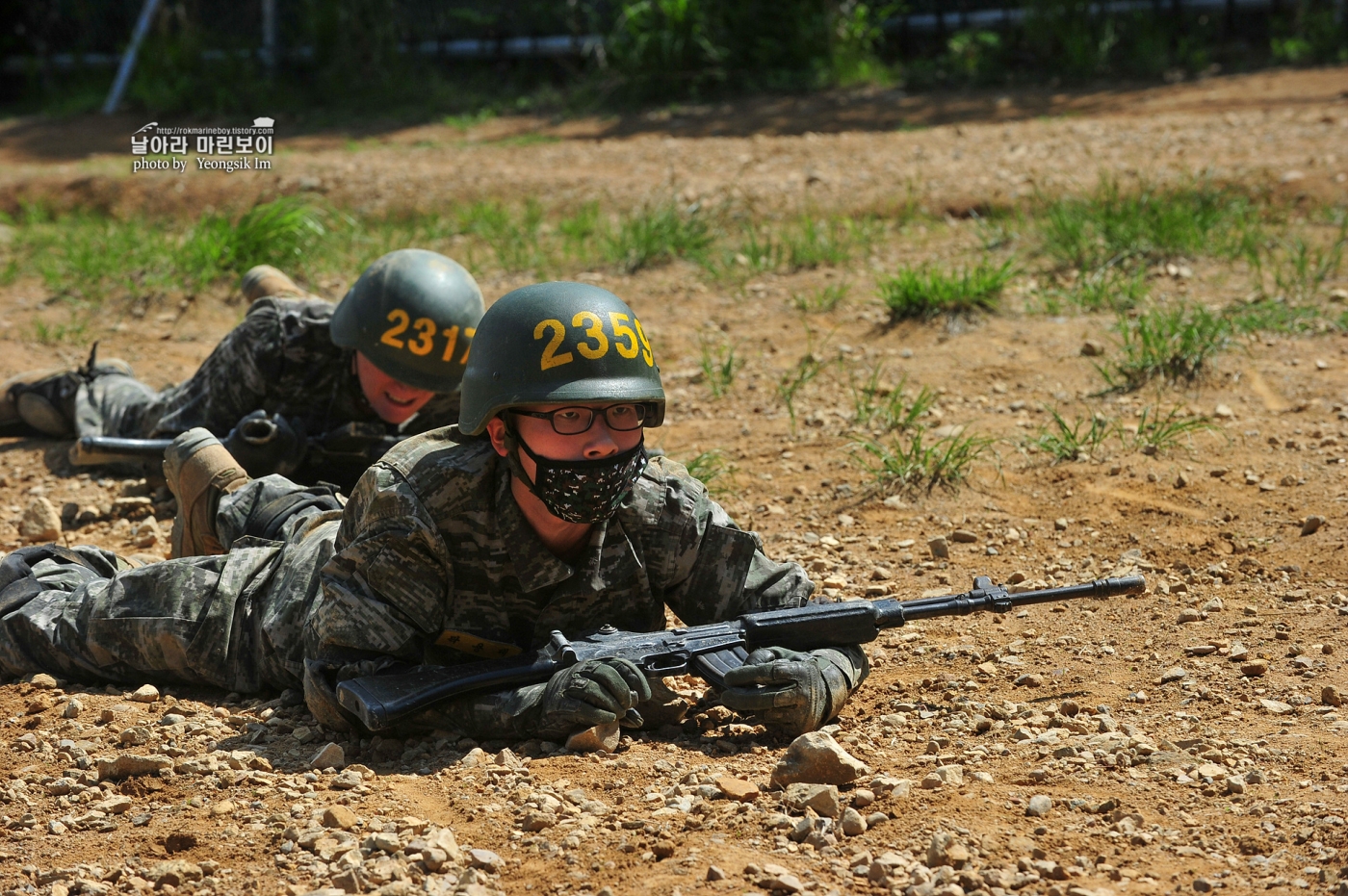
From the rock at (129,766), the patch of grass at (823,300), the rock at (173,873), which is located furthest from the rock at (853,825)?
the patch of grass at (823,300)

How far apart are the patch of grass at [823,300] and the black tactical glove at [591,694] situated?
3966 mm

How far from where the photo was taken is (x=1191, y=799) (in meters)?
2.96

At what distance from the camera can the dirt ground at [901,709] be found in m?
2.81

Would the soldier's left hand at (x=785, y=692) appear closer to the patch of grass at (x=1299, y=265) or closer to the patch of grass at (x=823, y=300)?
the patch of grass at (x=823, y=300)

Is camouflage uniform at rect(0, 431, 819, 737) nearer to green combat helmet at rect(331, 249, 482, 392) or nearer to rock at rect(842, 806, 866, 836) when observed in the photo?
rock at rect(842, 806, 866, 836)

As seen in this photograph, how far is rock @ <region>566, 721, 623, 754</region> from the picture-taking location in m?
3.31

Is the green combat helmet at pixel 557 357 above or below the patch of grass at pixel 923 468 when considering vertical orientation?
above

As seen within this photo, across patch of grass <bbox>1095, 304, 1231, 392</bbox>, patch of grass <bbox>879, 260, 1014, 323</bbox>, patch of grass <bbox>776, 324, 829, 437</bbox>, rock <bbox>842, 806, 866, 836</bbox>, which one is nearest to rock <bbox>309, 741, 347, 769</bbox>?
rock <bbox>842, 806, 866, 836</bbox>

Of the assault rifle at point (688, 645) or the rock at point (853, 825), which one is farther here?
the assault rifle at point (688, 645)

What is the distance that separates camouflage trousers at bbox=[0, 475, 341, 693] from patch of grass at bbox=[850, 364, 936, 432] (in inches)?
93.5

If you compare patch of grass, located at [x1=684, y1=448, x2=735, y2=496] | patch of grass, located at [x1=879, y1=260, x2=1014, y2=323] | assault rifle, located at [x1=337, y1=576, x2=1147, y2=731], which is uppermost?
patch of grass, located at [x1=879, y1=260, x2=1014, y2=323]

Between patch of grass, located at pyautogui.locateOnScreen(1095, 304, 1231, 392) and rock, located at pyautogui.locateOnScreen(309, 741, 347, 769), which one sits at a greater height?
patch of grass, located at pyautogui.locateOnScreen(1095, 304, 1231, 392)

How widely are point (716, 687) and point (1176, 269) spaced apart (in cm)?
447

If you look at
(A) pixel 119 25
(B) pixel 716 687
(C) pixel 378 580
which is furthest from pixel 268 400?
(A) pixel 119 25
